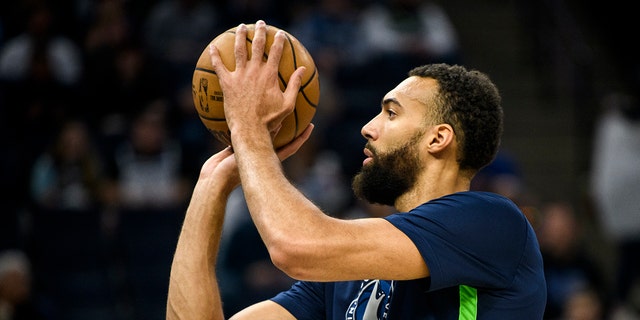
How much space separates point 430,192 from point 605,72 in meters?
9.35

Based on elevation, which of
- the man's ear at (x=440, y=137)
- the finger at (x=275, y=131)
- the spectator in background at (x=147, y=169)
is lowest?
the spectator in background at (x=147, y=169)

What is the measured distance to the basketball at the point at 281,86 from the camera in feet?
11.0

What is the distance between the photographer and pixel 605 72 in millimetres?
12195

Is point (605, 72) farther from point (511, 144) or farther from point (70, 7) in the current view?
point (70, 7)

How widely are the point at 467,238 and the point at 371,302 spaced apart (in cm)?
56

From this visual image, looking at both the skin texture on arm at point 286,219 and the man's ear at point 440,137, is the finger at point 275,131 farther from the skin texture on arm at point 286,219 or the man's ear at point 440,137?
the man's ear at point 440,137

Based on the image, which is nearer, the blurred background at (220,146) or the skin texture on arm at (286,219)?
the skin texture on arm at (286,219)

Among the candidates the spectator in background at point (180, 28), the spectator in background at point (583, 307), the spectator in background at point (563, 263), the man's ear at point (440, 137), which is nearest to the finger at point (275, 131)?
the man's ear at point (440, 137)

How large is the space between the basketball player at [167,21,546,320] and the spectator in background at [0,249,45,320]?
398 centimetres

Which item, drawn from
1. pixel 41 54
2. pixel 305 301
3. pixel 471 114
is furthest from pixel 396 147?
pixel 41 54

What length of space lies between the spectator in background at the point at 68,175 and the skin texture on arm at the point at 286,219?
5.24 meters

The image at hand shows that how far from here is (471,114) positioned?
3.44m

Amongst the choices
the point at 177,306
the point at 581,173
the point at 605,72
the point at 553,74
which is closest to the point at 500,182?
the point at 581,173

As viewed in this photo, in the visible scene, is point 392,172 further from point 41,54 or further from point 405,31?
point 405,31
